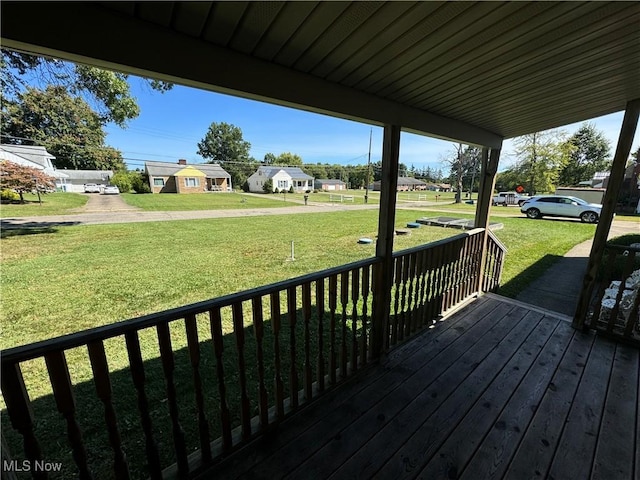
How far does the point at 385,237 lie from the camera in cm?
220

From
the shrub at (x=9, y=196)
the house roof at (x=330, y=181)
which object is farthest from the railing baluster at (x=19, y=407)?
the house roof at (x=330, y=181)

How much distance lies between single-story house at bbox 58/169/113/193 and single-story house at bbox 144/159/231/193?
694cm

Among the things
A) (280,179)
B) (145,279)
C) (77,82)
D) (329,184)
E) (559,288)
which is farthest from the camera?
(329,184)

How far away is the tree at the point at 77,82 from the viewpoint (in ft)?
17.8

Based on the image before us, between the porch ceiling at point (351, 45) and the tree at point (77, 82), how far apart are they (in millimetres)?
4708

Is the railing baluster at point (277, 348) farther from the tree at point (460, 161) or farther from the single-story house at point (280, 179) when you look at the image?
the single-story house at point (280, 179)

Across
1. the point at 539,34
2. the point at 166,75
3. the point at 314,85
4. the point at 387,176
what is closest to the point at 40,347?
the point at 166,75

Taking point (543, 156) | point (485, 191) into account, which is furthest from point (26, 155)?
point (543, 156)

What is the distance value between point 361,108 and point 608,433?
2520 mm

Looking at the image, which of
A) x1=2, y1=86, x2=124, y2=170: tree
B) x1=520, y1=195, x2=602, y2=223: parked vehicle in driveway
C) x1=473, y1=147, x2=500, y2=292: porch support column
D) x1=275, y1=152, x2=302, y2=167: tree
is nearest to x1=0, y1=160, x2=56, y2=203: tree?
x1=2, y1=86, x2=124, y2=170: tree

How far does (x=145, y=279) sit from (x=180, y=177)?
73.9ft

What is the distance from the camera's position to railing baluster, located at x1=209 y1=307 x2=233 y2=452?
140cm

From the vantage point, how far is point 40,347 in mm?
960

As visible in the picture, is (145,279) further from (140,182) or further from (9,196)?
(140,182)
